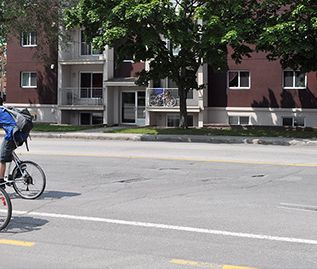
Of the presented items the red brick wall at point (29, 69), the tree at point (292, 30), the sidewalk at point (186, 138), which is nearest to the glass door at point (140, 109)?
the red brick wall at point (29, 69)

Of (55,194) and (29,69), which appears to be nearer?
(55,194)

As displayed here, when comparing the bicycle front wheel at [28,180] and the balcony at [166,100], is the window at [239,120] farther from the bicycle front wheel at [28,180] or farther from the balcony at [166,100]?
the bicycle front wheel at [28,180]

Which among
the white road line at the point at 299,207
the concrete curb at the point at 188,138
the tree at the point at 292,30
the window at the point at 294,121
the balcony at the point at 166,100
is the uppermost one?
the tree at the point at 292,30

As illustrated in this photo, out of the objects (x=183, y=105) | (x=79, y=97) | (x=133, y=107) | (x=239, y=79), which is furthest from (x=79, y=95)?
(x=183, y=105)

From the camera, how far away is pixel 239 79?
113 feet

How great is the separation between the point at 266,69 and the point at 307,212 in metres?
26.3

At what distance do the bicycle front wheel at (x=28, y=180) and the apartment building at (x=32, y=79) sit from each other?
29433mm

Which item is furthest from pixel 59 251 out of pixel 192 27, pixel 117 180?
pixel 192 27

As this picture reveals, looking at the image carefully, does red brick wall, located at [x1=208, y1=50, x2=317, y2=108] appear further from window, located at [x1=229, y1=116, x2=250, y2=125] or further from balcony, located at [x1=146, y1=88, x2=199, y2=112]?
balcony, located at [x1=146, y1=88, x2=199, y2=112]

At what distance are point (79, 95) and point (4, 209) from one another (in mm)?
31775

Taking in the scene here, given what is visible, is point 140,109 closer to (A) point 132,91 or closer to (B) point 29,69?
(A) point 132,91

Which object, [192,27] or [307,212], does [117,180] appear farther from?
[192,27]

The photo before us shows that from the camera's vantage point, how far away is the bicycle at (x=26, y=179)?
9109mm

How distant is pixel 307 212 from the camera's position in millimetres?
8195
